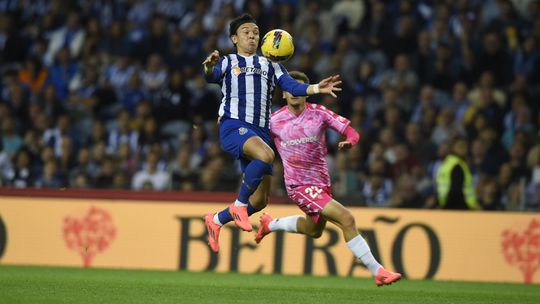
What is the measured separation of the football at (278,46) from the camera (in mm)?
10211

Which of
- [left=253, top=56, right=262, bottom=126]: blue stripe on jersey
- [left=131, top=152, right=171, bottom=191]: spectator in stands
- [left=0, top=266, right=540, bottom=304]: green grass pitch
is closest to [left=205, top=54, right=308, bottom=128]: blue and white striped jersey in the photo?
[left=253, top=56, right=262, bottom=126]: blue stripe on jersey

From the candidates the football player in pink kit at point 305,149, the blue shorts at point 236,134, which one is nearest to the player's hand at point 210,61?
the blue shorts at point 236,134

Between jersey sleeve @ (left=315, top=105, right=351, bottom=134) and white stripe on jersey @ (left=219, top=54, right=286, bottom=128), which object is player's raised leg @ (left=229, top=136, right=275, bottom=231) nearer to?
white stripe on jersey @ (left=219, top=54, right=286, bottom=128)

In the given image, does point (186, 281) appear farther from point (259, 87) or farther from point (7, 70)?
point (7, 70)

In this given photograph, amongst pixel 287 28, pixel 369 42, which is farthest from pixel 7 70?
pixel 369 42

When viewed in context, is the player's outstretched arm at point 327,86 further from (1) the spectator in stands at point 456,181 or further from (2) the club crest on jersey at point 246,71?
(1) the spectator in stands at point 456,181

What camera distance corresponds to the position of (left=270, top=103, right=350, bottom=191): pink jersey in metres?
10.9

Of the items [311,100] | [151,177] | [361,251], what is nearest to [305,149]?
[361,251]

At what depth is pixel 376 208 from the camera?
571 inches

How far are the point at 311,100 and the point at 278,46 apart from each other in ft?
22.9

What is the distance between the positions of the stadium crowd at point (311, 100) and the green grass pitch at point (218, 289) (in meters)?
2.20

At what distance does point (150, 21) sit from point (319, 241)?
23.1ft

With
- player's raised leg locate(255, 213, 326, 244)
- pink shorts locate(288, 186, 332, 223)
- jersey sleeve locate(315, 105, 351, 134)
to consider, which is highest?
jersey sleeve locate(315, 105, 351, 134)

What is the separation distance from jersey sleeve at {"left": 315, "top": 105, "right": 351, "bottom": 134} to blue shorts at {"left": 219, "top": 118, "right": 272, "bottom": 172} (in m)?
0.80
